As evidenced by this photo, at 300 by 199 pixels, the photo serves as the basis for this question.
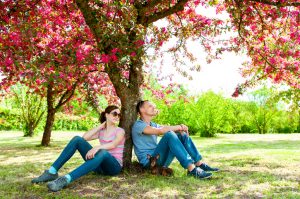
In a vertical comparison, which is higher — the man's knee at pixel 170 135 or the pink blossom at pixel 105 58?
the pink blossom at pixel 105 58

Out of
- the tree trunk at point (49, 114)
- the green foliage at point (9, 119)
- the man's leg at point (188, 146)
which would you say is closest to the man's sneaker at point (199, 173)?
the man's leg at point (188, 146)

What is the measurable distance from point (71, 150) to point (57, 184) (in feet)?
1.96

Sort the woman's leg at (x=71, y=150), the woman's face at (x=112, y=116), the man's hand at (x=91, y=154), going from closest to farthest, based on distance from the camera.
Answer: the man's hand at (x=91, y=154) → the woman's leg at (x=71, y=150) → the woman's face at (x=112, y=116)

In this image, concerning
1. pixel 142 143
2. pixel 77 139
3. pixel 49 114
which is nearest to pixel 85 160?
pixel 77 139

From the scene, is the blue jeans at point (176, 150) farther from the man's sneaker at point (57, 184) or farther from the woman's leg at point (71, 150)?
the man's sneaker at point (57, 184)

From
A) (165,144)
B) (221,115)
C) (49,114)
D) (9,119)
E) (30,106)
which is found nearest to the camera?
(165,144)

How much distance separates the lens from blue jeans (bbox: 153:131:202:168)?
4933 mm

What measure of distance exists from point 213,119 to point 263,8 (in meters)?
13.3

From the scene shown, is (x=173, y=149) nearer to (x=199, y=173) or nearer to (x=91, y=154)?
(x=199, y=173)

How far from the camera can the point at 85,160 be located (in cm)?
488

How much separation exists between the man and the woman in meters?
0.45

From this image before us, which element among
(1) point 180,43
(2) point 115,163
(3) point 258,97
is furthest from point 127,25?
(3) point 258,97

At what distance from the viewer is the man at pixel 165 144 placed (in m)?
4.97

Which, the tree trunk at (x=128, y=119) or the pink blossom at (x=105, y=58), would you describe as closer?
the pink blossom at (x=105, y=58)
